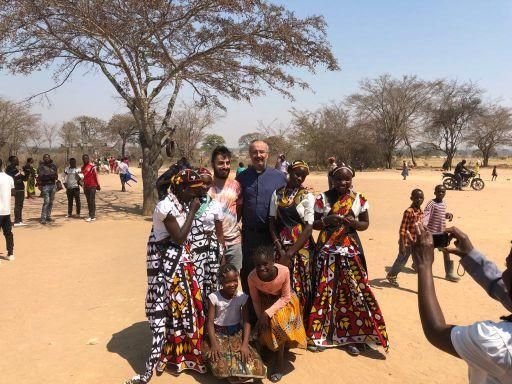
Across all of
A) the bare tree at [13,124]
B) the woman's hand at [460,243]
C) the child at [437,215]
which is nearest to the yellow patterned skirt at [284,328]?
the woman's hand at [460,243]

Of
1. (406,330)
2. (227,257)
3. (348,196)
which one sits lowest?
(406,330)

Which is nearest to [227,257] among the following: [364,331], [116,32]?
[364,331]

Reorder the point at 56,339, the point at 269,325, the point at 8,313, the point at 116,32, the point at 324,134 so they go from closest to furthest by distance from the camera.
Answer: the point at 269,325
the point at 56,339
the point at 8,313
the point at 116,32
the point at 324,134

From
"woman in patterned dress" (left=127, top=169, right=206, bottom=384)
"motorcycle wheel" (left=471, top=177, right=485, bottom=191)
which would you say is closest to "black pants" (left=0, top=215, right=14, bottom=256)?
"woman in patterned dress" (left=127, top=169, right=206, bottom=384)

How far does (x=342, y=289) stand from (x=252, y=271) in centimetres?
92

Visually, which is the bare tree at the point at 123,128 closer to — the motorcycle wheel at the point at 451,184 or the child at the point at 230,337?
the motorcycle wheel at the point at 451,184

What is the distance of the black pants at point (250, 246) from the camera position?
11.7ft

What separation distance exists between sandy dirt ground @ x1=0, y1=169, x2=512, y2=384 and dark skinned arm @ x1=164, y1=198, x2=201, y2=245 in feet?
3.69

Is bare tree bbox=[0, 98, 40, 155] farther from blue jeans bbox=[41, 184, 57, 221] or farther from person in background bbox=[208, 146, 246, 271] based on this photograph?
person in background bbox=[208, 146, 246, 271]

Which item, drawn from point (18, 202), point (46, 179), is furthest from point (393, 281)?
point (18, 202)

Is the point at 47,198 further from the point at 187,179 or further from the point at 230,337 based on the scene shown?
the point at 230,337

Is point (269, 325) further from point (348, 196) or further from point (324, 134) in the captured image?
point (324, 134)

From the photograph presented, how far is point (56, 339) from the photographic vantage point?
3865mm

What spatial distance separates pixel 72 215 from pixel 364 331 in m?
9.82
